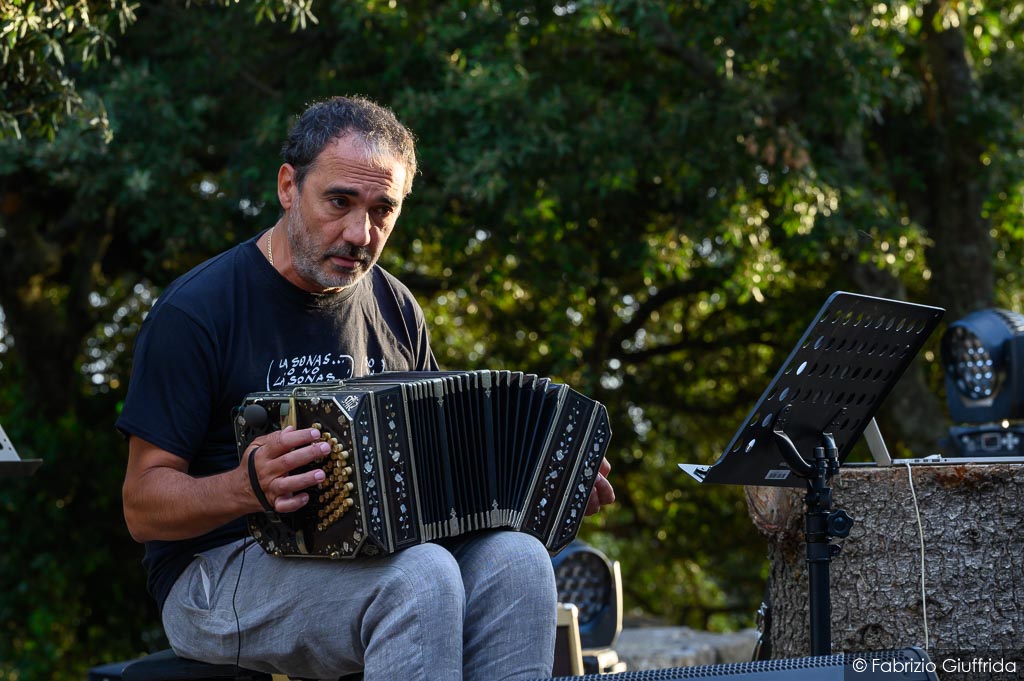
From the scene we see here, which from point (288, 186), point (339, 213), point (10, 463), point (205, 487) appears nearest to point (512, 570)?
point (205, 487)

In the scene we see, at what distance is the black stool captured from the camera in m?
2.46

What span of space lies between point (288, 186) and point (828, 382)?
1310 mm

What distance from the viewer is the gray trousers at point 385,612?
2223mm

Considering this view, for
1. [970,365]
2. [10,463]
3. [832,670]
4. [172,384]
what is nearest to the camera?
[832,670]

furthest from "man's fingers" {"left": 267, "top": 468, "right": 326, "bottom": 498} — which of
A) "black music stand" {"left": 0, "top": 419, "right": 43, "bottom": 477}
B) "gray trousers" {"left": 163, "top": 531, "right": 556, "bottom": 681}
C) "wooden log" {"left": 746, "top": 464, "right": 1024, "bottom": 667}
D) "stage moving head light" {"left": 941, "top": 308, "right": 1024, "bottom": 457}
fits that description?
"stage moving head light" {"left": 941, "top": 308, "right": 1024, "bottom": 457}

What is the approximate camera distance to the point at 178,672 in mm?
2508

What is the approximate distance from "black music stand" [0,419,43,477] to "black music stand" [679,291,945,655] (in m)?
1.57

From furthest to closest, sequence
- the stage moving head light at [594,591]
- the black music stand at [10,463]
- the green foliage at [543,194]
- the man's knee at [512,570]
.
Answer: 1. the green foliage at [543,194]
2. the stage moving head light at [594,591]
3. the black music stand at [10,463]
4. the man's knee at [512,570]

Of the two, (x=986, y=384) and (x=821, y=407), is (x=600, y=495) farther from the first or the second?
(x=986, y=384)

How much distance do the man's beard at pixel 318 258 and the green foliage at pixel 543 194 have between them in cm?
281

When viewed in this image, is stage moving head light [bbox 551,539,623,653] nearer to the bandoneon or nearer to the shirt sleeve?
the bandoneon

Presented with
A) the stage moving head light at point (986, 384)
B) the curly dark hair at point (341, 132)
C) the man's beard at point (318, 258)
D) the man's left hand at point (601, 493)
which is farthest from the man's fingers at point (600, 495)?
the stage moving head light at point (986, 384)

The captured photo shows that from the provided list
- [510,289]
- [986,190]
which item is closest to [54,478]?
[510,289]

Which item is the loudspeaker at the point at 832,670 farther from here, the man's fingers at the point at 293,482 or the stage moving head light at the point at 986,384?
the stage moving head light at the point at 986,384
